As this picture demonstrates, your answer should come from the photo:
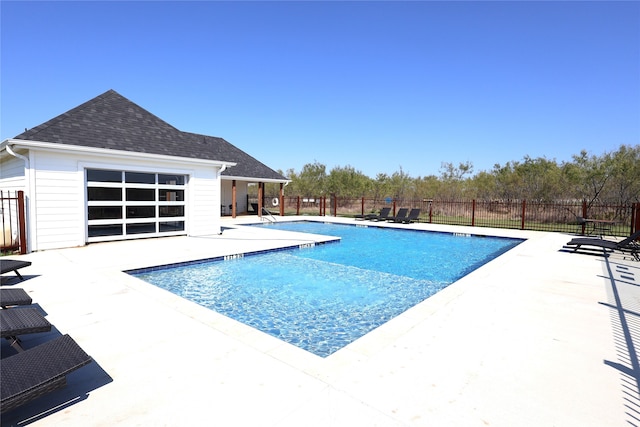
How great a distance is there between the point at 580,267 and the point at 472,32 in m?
13.0

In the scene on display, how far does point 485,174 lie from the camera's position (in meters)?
30.3

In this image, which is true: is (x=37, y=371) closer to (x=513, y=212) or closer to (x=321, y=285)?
(x=321, y=285)

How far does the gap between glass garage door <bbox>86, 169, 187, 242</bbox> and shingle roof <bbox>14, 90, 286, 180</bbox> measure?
94 cm

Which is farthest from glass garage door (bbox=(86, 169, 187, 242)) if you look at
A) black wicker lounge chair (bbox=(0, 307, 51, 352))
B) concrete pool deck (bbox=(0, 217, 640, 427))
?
black wicker lounge chair (bbox=(0, 307, 51, 352))

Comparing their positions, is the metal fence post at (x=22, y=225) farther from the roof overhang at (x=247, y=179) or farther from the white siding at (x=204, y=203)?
the roof overhang at (x=247, y=179)

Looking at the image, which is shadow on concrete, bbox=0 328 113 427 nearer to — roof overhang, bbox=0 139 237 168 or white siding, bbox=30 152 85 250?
white siding, bbox=30 152 85 250

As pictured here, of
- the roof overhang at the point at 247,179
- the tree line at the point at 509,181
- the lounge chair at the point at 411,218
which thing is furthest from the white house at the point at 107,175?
the tree line at the point at 509,181

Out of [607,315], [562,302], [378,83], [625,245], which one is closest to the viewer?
[607,315]

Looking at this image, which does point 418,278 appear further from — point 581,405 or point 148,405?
point 148,405

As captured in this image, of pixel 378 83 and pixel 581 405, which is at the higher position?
pixel 378 83

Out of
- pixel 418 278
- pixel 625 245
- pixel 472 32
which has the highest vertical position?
pixel 472 32

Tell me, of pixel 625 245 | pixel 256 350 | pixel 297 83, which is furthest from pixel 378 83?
pixel 256 350

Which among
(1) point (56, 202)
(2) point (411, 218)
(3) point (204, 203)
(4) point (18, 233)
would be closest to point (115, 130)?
(1) point (56, 202)

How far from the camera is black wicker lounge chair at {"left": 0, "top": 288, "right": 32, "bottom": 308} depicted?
3701mm
